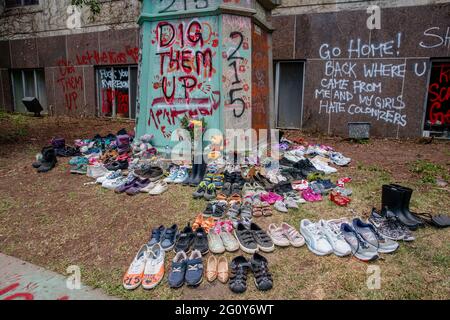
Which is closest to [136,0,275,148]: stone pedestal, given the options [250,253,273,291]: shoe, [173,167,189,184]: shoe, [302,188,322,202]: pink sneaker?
[173,167,189,184]: shoe

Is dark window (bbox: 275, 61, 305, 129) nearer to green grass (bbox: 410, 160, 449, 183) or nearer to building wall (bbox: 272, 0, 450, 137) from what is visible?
building wall (bbox: 272, 0, 450, 137)

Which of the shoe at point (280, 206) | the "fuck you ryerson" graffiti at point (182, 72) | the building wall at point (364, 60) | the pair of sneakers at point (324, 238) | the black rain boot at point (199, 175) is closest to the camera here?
the pair of sneakers at point (324, 238)

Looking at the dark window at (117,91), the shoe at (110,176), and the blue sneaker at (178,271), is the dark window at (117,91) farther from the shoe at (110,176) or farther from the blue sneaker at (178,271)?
the blue sneaker at (178,271)

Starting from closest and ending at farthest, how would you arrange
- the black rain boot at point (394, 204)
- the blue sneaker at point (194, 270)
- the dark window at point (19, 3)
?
1. the blue sneaker at point (194, 270)
2. the black rain boot at point (394, 204)
3. the dark window at point (19, 3)

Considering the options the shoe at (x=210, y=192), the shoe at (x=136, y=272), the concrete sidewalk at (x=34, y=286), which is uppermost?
the shoe at (x=210, y=192)

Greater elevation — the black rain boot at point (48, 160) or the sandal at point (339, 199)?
the black rain boot at point (48, 160)

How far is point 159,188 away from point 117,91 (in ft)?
27.0

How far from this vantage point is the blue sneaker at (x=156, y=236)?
3285 millimetres

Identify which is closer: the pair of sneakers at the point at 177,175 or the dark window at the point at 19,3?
the pair of sneakers at the point at 177,175

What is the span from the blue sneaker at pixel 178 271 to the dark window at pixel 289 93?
7.28m

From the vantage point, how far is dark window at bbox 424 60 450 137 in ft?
25.7

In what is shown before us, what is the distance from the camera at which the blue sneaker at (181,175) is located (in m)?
5.10

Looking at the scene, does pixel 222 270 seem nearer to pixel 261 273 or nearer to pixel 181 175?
pixel 261 273

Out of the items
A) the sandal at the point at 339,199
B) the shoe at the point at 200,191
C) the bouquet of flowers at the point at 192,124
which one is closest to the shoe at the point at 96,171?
the bouquet of flowers at the point at 192,124
